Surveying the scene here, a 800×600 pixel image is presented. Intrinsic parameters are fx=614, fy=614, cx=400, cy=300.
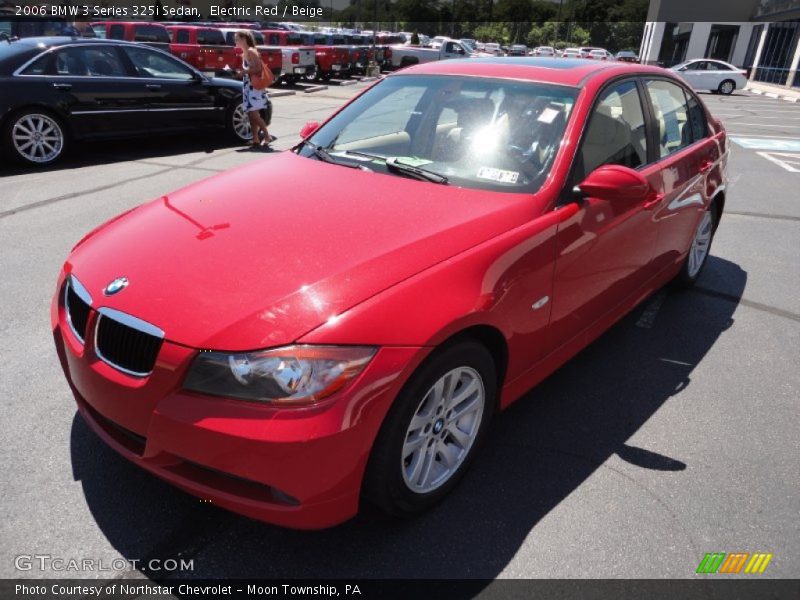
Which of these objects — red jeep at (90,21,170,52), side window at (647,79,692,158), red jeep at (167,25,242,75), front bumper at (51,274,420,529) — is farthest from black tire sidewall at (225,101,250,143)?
red jeep at (167,25,242,75)

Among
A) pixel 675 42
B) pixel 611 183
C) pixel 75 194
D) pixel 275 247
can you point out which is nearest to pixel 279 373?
pixel 275 247

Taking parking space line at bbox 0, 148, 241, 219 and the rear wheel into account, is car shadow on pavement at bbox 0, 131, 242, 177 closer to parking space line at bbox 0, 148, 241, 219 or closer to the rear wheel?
the rear wheel

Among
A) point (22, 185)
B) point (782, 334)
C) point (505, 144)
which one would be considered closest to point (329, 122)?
point (505, 144)

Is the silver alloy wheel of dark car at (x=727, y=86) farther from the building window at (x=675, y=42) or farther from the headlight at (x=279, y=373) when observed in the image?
the headlight at (x=279, y=373)

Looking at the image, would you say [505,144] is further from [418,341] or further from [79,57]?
[79,57]

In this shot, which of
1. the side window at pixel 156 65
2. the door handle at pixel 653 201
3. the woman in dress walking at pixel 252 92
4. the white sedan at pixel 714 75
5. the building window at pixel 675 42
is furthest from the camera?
the building window at pixel 675 42

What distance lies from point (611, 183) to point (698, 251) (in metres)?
2.51

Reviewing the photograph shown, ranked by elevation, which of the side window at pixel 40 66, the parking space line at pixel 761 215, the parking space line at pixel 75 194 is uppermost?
the side window at pixel 40 66

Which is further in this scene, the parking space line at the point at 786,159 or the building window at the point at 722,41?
the building window at the point at 722,41

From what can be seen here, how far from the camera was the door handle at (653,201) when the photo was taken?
351 centimetres

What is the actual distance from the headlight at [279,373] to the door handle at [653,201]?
88.6 inches

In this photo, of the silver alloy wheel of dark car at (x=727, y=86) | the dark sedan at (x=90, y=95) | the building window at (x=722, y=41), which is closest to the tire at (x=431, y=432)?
the dark sedan at (x=90, y=95)

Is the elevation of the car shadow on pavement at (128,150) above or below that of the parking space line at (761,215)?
below

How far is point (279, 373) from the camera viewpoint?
1.98m
